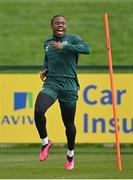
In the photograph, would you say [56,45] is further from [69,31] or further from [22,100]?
[69,31]

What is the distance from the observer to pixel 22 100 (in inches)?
640

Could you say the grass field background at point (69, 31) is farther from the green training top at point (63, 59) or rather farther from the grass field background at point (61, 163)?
the green training top at point (63, 59)

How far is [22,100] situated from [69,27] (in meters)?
12.3

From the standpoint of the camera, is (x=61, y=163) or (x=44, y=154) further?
(x=61, y=163)

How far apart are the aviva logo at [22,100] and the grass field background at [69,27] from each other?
838 centimetres

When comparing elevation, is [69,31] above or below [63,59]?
below

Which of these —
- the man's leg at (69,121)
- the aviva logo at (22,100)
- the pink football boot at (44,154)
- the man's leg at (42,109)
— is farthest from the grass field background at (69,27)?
the man's leg at (42,109)

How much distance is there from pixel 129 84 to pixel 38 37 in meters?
11.3

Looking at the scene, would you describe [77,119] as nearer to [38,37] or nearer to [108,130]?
[108,130]

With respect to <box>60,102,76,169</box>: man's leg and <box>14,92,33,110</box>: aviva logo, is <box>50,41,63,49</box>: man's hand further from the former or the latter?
<box>14,92,33,110</box>: aviva logo

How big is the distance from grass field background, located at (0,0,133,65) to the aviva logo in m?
8.38

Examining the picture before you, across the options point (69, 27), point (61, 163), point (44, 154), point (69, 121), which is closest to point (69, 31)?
point (69, 27)

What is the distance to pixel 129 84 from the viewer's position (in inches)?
634

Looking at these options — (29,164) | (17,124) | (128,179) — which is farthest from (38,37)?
(128,179)
